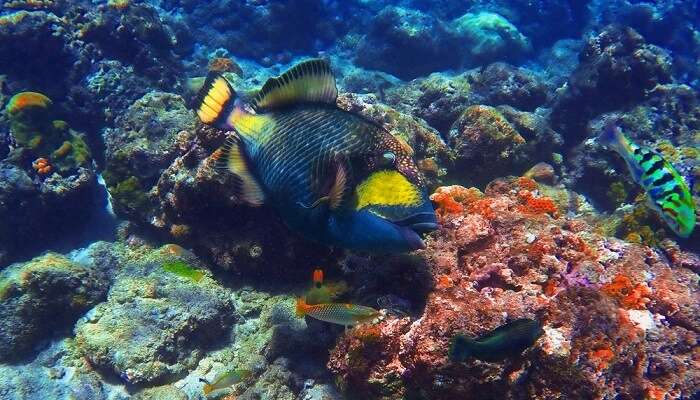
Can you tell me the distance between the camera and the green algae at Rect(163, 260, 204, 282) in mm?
4812

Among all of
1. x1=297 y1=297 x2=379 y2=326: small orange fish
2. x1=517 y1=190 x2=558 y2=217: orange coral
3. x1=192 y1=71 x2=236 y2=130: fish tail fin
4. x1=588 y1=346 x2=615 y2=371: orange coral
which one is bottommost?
x1=588 y1=346 x2=615 y2=371: orange coral

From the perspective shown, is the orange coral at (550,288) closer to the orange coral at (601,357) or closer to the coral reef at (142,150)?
the orange coral at (601,357)

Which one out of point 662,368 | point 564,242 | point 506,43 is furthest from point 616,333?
point 506,43

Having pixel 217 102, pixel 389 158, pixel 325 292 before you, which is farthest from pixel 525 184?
pixel 217 102

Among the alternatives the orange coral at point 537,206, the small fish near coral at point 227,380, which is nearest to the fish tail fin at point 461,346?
the small fish near coral at point 227,380

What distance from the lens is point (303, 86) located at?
9.07ft

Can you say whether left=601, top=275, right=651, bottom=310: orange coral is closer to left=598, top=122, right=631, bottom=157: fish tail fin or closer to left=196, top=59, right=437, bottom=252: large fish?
left=598, top=122, right=631, bottom=157: fish tail fin

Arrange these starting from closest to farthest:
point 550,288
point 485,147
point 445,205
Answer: point 550,288, point 445,205, point 485,147

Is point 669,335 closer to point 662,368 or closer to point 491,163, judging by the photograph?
point 662,368

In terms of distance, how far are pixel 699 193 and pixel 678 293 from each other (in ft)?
8.81

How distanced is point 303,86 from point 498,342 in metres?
2.01

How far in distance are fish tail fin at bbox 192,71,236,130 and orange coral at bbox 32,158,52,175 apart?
543 cm

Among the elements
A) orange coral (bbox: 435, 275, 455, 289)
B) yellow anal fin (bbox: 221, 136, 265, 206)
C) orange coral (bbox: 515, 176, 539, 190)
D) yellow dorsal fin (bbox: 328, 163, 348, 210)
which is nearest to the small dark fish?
orange coral (bbox: 435, 275, 455, 289)

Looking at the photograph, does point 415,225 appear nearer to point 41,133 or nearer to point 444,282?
point 444,282
